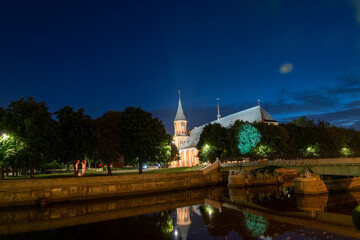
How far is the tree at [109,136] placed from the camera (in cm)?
5016

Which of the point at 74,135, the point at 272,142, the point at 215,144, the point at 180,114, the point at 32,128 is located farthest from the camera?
the point at 180,114

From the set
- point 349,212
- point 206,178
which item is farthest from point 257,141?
point 349,212

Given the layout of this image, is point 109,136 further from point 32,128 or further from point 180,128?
point 180,128

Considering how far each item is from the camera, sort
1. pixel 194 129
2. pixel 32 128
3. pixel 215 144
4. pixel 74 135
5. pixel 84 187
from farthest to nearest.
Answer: pixel 194 129 < pixel 215 144 < pixel 74 135 < pixel 32 128 < pixel 84 187

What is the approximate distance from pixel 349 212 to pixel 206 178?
32.5 metres

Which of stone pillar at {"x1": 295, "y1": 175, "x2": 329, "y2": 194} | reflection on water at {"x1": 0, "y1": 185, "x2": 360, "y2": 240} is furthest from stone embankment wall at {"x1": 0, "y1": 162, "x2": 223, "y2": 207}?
stone pillar at {"x1": 295, "y1": 175, "x2": 329, "y2": 194}

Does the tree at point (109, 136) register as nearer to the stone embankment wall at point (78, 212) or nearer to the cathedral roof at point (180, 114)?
the stone embankment wall at point (78, 212)

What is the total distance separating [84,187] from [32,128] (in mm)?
12360

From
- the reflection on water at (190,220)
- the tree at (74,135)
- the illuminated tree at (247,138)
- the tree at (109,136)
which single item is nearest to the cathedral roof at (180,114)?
the illuminated tree at (247,138)

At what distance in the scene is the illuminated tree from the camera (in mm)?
64812

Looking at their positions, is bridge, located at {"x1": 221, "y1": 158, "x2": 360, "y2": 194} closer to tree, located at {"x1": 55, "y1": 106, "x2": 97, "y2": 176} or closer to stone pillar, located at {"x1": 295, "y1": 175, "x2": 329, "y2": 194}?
stone pillar, located at {"x1": 295, "y1": 175, "x2": 329, "y2": 194}

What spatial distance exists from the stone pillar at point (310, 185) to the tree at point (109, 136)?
32072 mm

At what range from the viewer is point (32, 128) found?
41750 millimetres

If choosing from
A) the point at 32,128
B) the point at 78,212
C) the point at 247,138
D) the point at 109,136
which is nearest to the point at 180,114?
the point at 247,138
